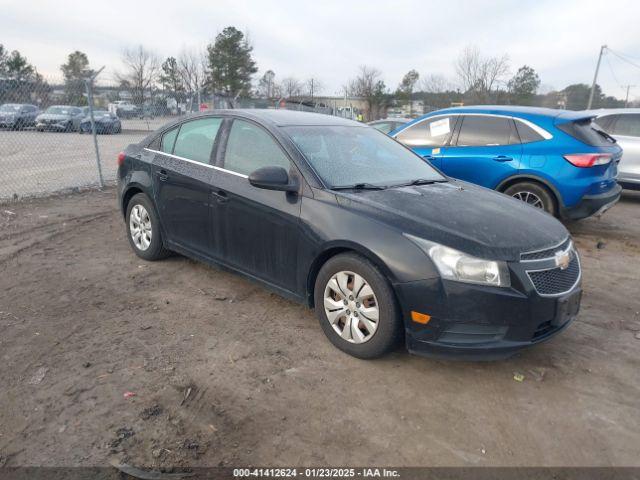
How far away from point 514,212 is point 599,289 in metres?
1.89

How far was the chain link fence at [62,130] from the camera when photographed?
28.0ft

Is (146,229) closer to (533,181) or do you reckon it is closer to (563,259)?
(563,259)

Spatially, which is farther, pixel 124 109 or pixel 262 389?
pixel 124 109

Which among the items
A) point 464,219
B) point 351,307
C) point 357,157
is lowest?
point 351,307

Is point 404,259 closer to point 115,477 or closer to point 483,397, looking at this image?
point 483,397

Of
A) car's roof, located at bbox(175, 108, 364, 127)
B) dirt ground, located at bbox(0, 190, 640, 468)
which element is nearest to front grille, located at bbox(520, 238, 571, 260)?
dirt ground, located at bbox(0, 190, 640, 468)

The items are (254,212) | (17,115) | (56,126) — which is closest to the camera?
(254,212)

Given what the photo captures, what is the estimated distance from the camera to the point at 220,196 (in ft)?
12.5

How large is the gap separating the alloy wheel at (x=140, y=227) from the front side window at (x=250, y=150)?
137cm

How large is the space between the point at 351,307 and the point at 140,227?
2851 mm

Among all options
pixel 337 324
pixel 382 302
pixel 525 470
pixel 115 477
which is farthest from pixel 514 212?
pixel 115 477

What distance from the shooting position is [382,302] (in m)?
2.86

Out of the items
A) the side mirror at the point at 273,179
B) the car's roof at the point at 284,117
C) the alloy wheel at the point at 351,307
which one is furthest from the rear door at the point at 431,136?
the alloy wheel at the point at 351,307

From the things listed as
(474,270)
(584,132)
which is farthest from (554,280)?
(584,132)
